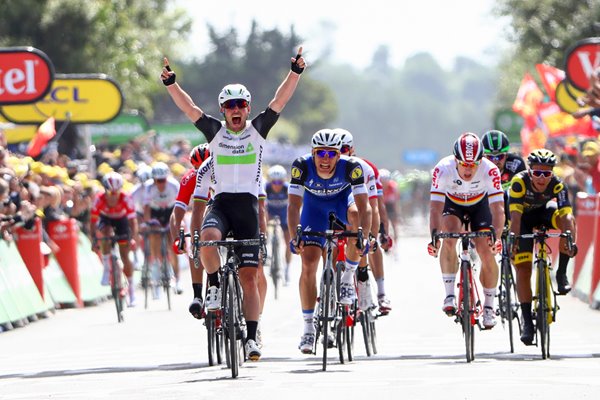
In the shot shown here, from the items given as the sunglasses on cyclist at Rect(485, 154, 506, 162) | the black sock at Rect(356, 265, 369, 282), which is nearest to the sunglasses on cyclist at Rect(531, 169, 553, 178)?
the sunglasses on cyclist at Rect(485, 154, 506, 162)

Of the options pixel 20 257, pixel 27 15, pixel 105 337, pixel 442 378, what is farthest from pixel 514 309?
pixel 27 15

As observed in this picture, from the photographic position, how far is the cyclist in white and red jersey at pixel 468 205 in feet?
52.0

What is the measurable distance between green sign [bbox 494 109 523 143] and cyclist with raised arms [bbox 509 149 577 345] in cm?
3994

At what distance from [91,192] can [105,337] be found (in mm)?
9237

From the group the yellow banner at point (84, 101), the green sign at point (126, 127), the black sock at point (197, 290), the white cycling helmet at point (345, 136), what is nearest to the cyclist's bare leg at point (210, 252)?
the black sock at point (197, 290)

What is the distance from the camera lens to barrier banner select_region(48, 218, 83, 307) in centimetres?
2534

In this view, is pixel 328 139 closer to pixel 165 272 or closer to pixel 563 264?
pixel 563 264

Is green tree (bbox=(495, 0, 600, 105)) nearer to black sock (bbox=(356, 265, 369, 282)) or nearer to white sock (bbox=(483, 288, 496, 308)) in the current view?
black sock (bbox=(356, 265, 369, 282))

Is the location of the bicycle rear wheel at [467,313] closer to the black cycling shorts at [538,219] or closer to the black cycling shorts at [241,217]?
the black cycling shorts at [538,219]

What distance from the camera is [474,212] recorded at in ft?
54.3

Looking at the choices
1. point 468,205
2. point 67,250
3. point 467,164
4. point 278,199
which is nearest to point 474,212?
point 468,205

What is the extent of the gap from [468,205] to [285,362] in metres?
2.34

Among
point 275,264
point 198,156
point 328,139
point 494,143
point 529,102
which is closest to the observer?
point 328,139

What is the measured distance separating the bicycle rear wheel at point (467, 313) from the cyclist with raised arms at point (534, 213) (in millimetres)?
1057
